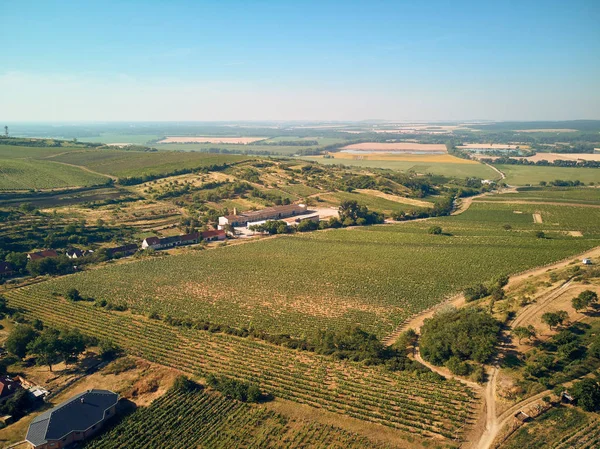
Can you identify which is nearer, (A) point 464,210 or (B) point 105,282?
(B) point 105,282

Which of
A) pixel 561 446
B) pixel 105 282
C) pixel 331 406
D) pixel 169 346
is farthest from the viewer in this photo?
pixel 105 282

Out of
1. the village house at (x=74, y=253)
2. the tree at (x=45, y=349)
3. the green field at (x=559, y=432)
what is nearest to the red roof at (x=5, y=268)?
the village house at (x=74, y=253)

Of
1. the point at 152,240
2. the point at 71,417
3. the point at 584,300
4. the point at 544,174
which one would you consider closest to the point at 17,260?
the point at 152,240

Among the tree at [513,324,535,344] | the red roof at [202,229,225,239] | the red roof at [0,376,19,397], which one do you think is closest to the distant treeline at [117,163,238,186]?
the red roof at [202,229,225,239]

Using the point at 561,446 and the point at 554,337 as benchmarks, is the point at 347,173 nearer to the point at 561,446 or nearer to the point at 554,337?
the point at 554,337

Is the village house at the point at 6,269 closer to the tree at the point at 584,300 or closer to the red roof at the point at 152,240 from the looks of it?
the red roof at the point at 152,240

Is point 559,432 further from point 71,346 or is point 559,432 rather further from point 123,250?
point 123,250

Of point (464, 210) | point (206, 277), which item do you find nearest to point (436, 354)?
point (206, 277)

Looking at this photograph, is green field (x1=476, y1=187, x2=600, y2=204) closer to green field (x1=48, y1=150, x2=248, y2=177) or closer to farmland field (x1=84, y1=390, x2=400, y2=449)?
green field (x1=48, y1=150, x2=248, y2=177)
